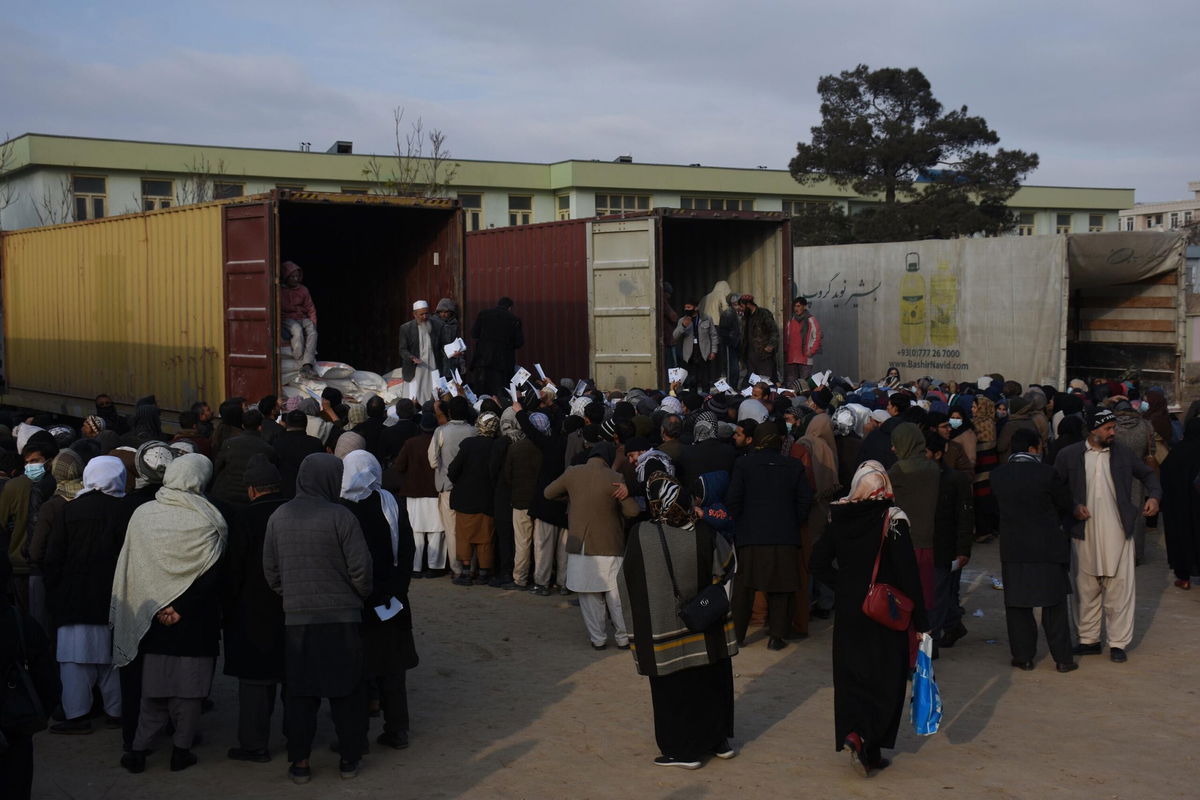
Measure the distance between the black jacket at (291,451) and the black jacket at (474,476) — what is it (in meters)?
1.13

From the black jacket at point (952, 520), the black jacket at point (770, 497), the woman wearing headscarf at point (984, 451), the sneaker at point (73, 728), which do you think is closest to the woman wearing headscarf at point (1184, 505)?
the woman wearing headscarf at point (984, 451)

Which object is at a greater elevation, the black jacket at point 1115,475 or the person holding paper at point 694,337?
the person holding paper at point 694,337

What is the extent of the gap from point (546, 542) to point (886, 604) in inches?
178

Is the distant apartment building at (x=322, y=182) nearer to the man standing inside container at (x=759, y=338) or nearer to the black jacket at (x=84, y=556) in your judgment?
the man standing inside container at (x=759, y=338)

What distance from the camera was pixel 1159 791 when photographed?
5680 mm

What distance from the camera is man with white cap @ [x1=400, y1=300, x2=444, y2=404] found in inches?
548

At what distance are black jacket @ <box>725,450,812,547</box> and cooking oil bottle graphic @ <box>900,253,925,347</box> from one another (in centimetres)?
1176

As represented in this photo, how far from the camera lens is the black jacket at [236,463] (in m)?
8.60

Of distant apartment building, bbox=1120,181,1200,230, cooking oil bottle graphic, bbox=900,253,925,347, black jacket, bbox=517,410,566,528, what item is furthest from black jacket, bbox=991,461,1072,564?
distant apartment building, bbox=1120,181,1200,230

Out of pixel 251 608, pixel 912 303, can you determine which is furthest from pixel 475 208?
pixel 251 608

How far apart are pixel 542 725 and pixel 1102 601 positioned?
387 centimetres

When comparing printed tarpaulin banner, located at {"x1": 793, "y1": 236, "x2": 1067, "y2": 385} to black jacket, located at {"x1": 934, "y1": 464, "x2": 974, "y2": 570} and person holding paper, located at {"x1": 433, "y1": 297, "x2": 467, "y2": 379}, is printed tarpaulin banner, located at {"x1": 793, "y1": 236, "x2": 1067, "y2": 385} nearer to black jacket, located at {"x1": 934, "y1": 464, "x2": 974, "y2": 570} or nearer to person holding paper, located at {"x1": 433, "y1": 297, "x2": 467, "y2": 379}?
person holding paper, located at {"x1": 433, "y1": 297, "x2": 467, "y2": 379}

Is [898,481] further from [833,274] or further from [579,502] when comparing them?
[833,274]

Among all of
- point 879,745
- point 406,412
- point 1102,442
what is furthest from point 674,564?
point 406,412
